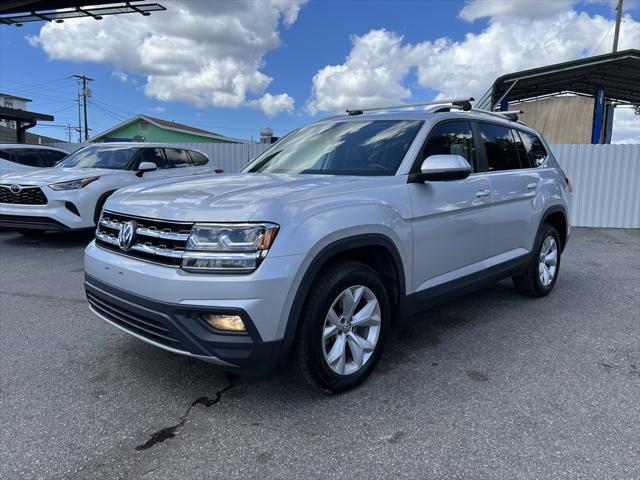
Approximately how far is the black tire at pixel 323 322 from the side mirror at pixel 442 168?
0.79 m

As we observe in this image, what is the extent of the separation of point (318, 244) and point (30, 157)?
33.3 feet

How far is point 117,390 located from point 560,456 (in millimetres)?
2574

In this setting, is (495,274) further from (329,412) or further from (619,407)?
(329,412)

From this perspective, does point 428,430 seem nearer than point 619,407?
Yes

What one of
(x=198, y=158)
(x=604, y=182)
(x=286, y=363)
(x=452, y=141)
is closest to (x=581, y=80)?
(x=604, y=182)

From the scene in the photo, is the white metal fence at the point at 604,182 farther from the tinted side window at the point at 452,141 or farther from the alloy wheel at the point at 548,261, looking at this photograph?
the tinted side window at the point at 452,141

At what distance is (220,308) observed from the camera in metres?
2.43

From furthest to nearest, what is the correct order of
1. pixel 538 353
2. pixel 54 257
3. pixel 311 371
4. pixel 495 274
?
pixel 54 257
pixel 495 274
pixel 538 353
pixel 311 371

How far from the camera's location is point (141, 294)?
2.64m

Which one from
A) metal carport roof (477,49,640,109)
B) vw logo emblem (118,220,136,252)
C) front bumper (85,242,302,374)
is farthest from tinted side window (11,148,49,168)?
metal carport roof (477,49,640,109)

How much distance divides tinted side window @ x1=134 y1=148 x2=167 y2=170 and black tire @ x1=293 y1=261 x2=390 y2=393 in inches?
261

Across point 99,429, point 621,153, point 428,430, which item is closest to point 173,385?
point 99,429

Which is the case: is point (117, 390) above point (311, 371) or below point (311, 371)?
below

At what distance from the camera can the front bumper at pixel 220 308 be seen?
7.97ft
